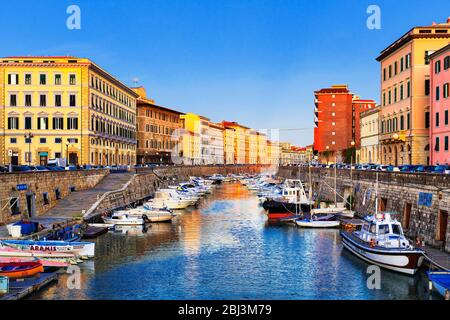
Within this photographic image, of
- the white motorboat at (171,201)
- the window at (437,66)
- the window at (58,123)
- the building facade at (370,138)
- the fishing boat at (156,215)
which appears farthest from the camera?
the building facade at (370,138)

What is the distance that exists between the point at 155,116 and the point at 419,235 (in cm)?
11825

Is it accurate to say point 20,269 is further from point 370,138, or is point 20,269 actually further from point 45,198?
point 370,138

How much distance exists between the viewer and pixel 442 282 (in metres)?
26.4

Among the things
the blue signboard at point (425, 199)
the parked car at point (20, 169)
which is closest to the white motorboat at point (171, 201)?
the parked car at point (20, 169)

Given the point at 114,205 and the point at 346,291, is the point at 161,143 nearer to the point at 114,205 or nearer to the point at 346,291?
the point at 114,205

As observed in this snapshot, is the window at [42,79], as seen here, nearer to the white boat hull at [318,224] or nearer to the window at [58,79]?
the window at [58,79]

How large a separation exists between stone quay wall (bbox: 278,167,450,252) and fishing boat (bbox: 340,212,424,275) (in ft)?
11.7

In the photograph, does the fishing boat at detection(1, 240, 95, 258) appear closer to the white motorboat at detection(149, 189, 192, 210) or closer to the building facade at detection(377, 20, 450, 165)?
the white motorboat at detection(149, 189, 192, 210)

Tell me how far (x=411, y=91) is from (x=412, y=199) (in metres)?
34.8

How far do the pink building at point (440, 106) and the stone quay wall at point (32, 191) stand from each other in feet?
150

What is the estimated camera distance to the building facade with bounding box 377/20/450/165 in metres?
73.2

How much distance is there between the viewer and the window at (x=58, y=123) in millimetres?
87250

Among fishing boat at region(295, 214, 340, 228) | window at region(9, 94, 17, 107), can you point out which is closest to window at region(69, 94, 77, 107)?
window at region(9, 94, 17, 107)
